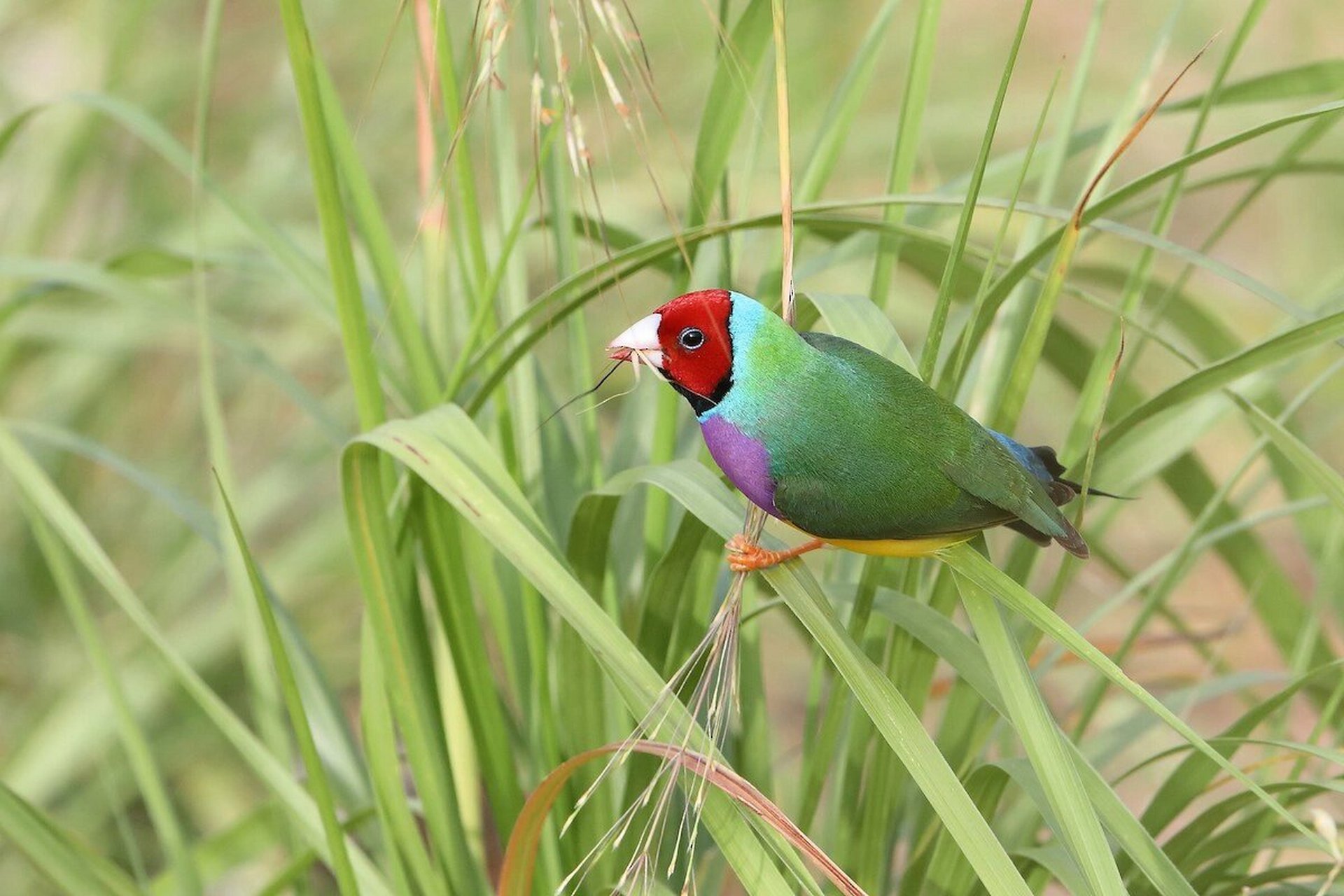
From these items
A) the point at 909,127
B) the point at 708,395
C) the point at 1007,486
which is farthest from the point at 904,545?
the point at 909,127

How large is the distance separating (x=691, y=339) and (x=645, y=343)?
0.04 meters

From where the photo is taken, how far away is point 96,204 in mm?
3123

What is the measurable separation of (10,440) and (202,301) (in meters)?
0.25

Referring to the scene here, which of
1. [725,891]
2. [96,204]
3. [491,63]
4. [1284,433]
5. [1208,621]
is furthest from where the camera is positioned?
[1208,621]

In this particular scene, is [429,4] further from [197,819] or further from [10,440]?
[197,819]

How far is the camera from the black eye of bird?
93 centimetres

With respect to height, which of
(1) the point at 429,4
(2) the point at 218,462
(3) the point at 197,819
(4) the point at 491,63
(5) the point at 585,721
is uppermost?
(1) the point at 429,4

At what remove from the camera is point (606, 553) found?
1.25m

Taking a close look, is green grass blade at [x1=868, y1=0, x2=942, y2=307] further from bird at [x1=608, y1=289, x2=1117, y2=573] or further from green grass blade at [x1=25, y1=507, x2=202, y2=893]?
green grass blade at [x1=25, y1=507, x2=202, y2=893]

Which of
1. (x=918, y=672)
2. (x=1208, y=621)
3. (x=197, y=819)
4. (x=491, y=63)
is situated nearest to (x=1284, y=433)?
(x=918, y=672)

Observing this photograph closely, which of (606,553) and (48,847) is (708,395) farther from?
(48,847)

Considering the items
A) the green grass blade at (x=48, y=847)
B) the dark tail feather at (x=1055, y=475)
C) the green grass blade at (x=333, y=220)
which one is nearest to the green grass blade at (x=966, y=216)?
the dark tail feather at (x=1055, y=475)

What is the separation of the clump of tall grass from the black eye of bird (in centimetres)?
13

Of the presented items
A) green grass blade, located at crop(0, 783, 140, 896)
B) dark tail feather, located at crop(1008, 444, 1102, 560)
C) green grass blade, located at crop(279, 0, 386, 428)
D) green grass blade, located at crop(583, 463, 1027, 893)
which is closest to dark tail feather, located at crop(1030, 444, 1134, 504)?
dark tail feather, located at crop(1008, 444, 1102, 560)
